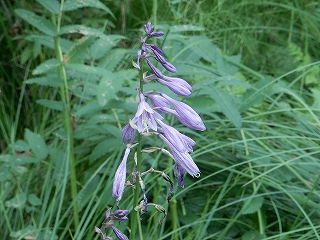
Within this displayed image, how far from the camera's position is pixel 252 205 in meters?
2.50

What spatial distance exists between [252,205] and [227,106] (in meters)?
0.51

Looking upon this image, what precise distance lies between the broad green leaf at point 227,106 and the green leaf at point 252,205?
1.33 feet

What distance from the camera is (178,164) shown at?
5.02 ft

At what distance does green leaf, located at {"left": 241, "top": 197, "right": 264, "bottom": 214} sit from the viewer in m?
2.46

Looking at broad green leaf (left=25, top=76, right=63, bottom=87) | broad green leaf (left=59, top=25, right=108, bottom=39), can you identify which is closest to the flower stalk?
broad green leaf (left=59, top=25, right=108, bottom=39)

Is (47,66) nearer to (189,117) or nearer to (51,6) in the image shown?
(51,6)

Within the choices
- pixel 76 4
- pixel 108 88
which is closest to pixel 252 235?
pixel 108 88

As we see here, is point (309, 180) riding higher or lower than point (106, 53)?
lower

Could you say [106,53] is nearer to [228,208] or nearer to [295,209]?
[228,208]

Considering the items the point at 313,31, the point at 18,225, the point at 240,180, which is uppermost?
the point at 313,31

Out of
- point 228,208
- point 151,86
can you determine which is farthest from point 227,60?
point 228,208

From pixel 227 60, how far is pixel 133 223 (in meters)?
1.59

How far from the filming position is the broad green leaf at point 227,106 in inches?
91.4

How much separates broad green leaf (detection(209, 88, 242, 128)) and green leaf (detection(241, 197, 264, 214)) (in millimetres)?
406
